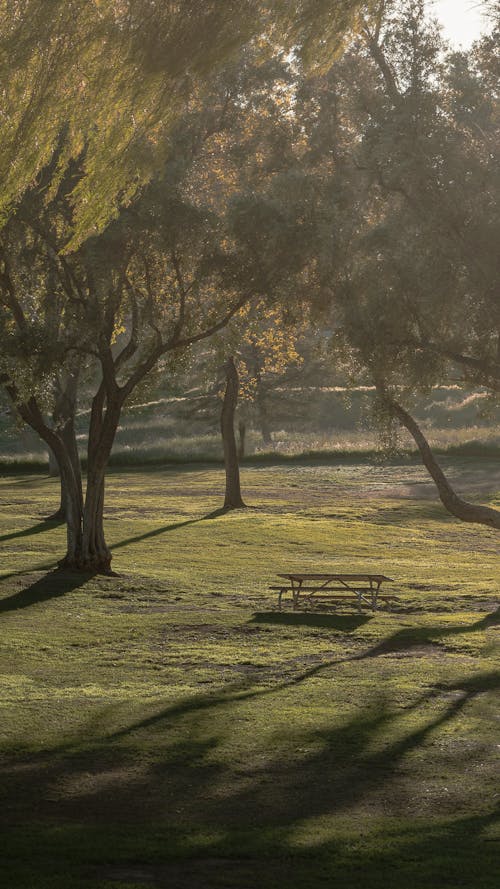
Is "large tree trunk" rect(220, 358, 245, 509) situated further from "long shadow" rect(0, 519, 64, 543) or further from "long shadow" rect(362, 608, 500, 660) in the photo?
"long shadow" rect(362, 608, 500, 660)

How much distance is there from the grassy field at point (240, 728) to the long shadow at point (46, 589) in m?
0.10

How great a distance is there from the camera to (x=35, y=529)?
143ft

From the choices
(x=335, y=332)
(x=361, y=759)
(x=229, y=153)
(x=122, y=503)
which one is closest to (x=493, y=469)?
(x=122, y=503)

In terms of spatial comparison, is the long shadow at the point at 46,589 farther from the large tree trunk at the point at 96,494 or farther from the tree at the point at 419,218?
the tree at the point at 419,218

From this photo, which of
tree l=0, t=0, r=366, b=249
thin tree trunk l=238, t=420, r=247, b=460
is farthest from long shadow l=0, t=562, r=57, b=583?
thin tree trunk l=238, t=420, r=247, b=460

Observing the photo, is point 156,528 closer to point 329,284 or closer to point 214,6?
point 329,284

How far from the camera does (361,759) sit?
1416cm

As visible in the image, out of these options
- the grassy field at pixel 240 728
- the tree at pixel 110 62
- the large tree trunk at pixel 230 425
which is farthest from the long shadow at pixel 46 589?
the large tree trunk at pixel 230 425

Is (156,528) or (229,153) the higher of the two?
(229,153)

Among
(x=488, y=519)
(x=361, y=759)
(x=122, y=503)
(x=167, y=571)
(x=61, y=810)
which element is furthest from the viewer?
(x=122, y=503)

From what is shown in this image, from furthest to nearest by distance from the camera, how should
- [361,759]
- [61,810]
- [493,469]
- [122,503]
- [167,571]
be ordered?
[493,469], [122,503], [167,571], [361,759], [61,810]

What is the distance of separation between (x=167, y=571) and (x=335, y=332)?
9.85 metres

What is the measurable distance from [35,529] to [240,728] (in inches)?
1141

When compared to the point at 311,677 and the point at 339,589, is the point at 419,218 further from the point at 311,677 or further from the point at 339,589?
the point at 311,677
